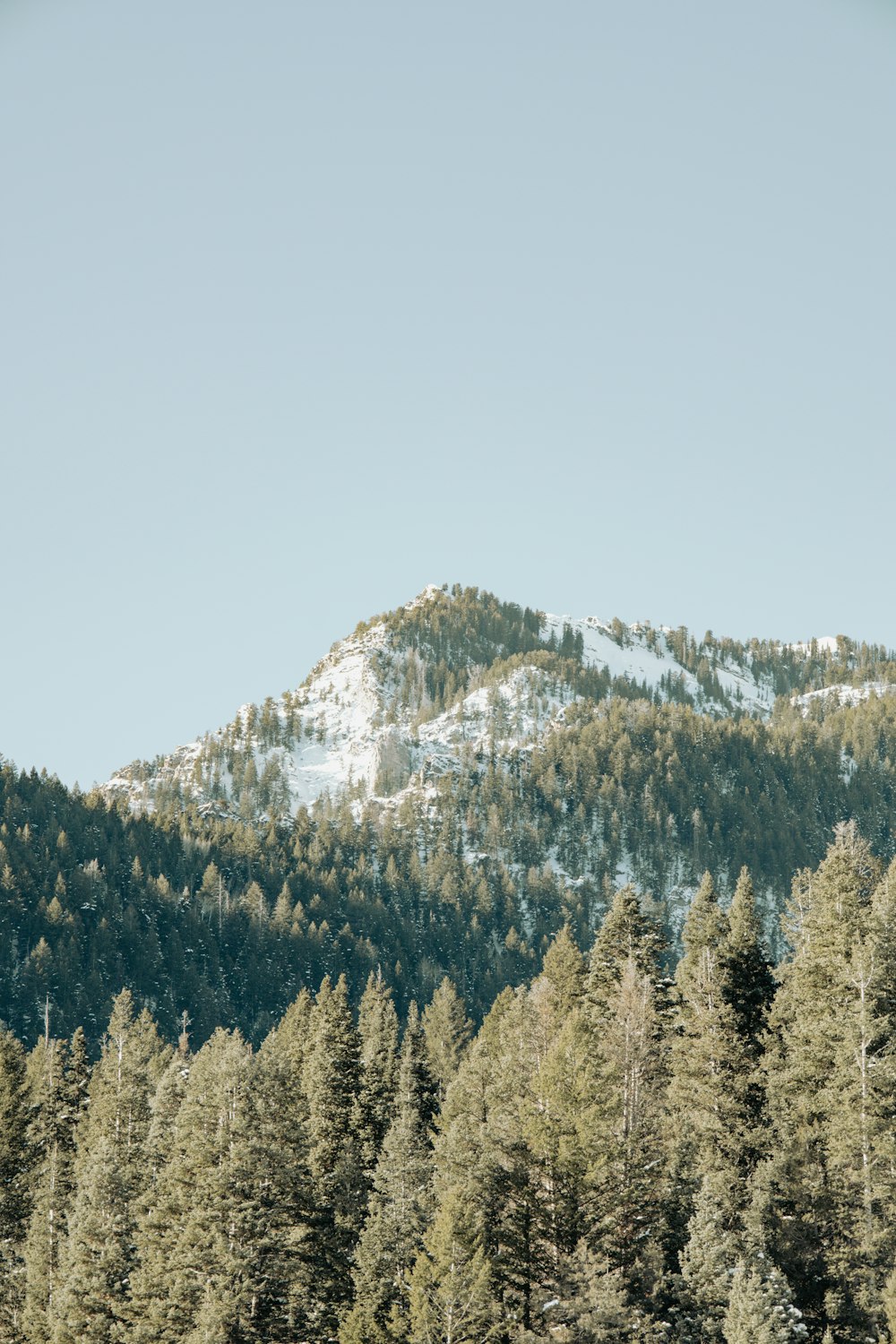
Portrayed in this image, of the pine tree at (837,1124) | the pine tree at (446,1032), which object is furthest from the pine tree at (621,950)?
the pine tree at (446,1032)

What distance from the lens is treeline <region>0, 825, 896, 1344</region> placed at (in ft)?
178

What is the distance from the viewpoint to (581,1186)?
185 ft

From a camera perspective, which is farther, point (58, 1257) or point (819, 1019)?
point (58, 1257)

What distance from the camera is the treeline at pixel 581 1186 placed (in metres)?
54.3

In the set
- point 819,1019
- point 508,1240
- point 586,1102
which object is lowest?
point 508,1240

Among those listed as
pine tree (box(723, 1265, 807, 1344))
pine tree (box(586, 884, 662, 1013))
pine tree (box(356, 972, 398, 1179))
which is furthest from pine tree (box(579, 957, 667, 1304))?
pine tree (box(356, 972, 398, 1179))

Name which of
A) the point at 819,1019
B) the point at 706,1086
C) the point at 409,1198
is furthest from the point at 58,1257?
the point at 819,1019

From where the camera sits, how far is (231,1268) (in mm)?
59750

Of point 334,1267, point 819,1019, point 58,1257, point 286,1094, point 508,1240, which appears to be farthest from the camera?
point 58,1257

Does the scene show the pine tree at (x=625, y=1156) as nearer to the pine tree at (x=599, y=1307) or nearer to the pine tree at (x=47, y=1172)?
the pine tree at (x=599, y=1307)

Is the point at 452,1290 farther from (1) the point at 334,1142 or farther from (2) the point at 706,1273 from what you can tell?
(1) the point at 334,1142

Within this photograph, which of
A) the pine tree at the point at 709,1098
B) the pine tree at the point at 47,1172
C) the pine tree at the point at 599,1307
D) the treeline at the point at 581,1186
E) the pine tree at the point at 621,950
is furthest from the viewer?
the pine tree at the point at 621,950

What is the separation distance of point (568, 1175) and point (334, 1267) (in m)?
13.8

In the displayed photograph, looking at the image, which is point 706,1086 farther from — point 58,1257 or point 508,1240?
point 58,1257
